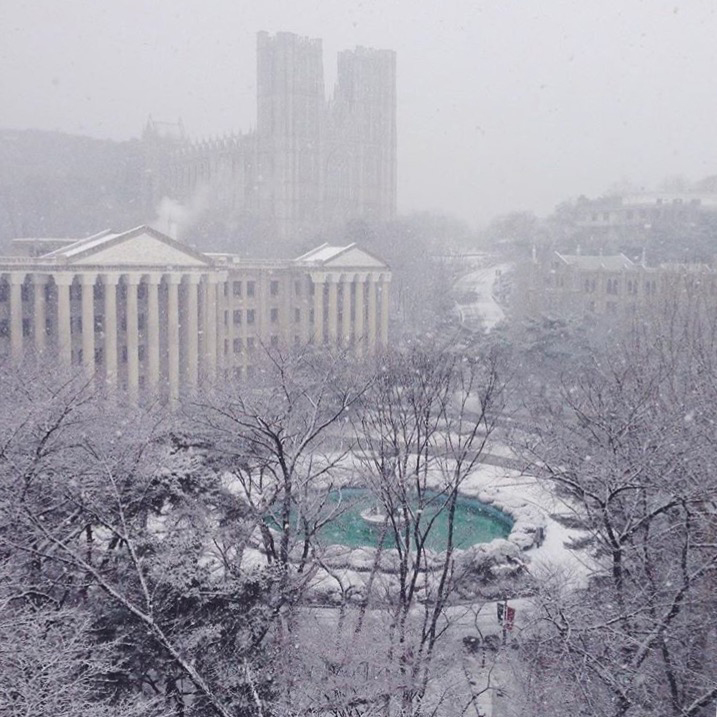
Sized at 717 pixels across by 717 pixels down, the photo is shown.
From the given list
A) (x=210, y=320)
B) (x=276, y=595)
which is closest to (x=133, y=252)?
(x=210, y=320)

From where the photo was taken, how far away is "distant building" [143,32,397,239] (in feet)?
211

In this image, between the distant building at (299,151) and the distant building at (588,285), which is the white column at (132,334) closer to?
the distant building at (588,285)

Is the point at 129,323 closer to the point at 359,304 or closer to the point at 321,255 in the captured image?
the point at 321,255

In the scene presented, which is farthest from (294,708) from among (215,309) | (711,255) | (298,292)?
(711,255)

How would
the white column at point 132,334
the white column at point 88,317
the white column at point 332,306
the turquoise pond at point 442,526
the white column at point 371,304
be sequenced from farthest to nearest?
the white column at point 371,304 < the white column at point 332,306 < the white column at point 132,334 < the white column at point 88,317 < the turquoise pond at point 442,526

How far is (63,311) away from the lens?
25516mm

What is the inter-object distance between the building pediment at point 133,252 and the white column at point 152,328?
701 mm

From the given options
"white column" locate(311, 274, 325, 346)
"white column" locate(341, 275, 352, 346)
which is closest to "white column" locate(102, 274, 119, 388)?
"white column" locate(311, 274, 325, 346)

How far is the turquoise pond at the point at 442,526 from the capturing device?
17.5m

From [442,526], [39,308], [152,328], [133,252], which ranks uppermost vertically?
[133,252]

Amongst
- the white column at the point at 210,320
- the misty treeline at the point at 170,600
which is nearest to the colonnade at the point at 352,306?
the white column at the point at 210,320

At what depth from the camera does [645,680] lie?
28.0 ft

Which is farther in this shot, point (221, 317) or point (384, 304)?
point (384, 304)

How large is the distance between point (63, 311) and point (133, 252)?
3.16 m
